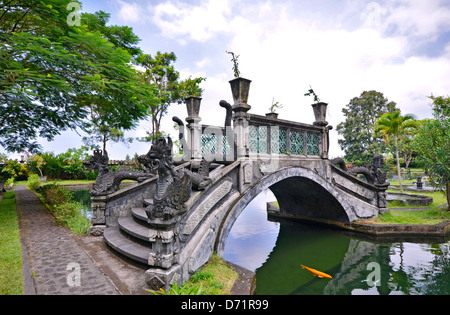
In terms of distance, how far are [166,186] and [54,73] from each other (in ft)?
28.1

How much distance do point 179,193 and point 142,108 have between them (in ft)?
29.3

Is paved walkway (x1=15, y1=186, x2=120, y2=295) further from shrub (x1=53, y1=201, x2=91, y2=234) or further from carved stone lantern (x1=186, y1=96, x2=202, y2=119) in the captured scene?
carved stone lantern (x1=186, y1=96, x2=202, y2=119)

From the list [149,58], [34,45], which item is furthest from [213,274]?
[149,58]

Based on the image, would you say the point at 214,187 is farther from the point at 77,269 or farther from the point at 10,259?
the point at 10,259

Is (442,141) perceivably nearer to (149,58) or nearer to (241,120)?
(241,120)

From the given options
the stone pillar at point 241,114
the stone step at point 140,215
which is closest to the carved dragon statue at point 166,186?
the stone step at point 140,215

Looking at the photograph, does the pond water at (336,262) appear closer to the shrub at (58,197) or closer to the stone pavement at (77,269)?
the stone pavement at (77,269)

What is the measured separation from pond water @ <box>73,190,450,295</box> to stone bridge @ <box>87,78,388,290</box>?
1760mm

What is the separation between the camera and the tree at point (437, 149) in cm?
1080

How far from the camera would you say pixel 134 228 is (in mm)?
6039

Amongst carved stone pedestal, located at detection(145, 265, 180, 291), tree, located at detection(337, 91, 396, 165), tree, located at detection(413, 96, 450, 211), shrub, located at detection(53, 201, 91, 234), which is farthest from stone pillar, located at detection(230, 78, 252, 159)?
tree, located at detection(337, 91, 396, 165)

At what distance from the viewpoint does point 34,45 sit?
23.6 ft

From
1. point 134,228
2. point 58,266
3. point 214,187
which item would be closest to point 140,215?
point 134,228
